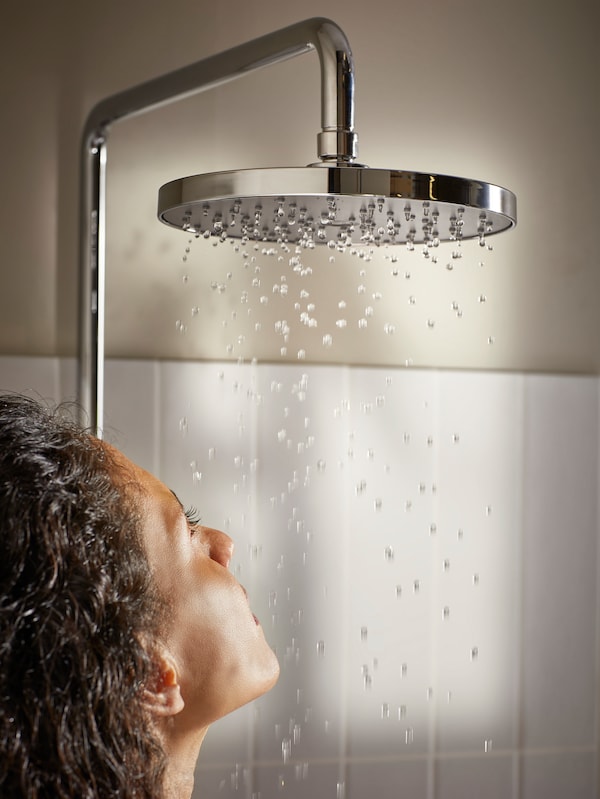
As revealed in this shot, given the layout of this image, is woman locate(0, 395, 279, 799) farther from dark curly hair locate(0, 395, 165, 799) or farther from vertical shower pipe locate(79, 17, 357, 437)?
vertical shower pipe locate(79, 17, 357, 437)

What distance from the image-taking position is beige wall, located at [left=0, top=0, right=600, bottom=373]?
4.39 ft

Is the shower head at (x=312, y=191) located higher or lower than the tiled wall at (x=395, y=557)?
higher

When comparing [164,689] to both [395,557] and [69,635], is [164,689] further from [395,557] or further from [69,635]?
[395,557]

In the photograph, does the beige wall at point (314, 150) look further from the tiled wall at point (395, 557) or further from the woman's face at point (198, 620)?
the woman's face at point (198, 620)

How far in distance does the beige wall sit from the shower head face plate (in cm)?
46

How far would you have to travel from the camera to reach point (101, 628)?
0.66 meters

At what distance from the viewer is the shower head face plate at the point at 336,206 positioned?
735mm

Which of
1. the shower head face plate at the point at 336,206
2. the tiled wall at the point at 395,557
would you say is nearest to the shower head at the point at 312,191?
the shower head face plate at the point at 336,206

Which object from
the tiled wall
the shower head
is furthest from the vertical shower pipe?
the tiled wall

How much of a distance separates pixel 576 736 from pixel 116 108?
3.76 ft

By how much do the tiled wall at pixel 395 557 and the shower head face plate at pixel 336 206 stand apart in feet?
1.56

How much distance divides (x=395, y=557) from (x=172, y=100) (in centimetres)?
74

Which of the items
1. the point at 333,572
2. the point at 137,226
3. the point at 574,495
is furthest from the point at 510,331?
the point at 137,226

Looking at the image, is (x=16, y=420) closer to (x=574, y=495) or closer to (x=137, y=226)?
(x=137, y=226)
